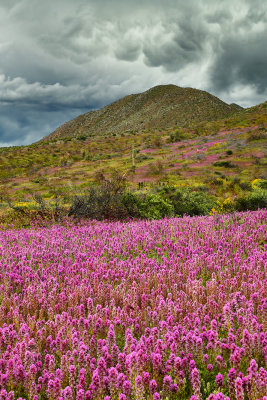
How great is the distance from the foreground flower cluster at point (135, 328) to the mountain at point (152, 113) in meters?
84.2

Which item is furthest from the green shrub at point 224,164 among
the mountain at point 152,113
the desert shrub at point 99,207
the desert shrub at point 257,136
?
the mountain at point 152,113

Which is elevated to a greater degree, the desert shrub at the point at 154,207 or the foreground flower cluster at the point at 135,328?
the desert shrub at the point at 154,207

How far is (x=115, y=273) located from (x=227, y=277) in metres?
1.80

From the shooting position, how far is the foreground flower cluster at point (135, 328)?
218 cm

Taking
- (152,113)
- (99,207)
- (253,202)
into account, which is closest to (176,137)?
(253,202)

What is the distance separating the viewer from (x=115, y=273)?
4.79 meters

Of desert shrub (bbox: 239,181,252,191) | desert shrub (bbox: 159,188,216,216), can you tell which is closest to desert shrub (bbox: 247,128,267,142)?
desert shrub (bbox: 239,181,252,191)

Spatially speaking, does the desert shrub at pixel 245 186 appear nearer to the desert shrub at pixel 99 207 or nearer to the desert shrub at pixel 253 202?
the desert shrub at pixel 253 202

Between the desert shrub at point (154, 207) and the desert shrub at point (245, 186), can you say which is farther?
the desert shrub at point (245, 186)

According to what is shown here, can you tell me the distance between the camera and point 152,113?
13862 centimetres

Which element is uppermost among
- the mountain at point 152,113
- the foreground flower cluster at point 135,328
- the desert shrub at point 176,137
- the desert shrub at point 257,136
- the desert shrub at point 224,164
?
the mountain at point 152,113

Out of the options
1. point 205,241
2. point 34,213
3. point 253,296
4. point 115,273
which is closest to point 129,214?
point 34,213

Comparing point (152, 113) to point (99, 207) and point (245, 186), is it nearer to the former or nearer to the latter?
point (245, 186)

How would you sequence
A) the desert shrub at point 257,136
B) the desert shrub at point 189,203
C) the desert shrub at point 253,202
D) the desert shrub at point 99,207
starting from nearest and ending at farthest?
the desert shrub at point 99,207 < the desert shrub at point 253,202 < the desert shrub at point 189,203 < the desert shrub at point 257,136
